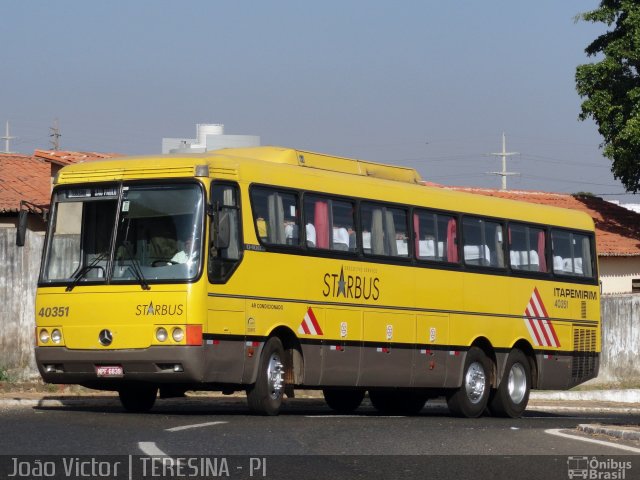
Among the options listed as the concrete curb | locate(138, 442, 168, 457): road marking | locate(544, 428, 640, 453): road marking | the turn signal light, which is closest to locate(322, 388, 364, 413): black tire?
the turn signal light

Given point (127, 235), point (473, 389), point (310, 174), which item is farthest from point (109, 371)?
point (473, 389)

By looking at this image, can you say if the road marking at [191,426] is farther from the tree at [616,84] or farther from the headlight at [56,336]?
the tree at [616,84]

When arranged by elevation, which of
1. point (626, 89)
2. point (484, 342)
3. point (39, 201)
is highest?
point (626, 89)

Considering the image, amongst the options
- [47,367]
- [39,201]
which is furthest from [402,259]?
[39,201]

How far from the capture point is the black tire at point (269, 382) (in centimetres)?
1800

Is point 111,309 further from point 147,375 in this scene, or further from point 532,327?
point 532,327

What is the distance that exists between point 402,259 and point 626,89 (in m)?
24.1

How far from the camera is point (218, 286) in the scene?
17344mm

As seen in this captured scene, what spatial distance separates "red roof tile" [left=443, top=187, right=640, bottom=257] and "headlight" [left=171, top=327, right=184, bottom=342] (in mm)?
30928

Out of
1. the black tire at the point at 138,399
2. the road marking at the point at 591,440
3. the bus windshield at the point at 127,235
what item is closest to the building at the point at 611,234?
the black tire at the point at 138,399

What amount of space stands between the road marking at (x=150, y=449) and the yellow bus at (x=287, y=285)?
3797mm

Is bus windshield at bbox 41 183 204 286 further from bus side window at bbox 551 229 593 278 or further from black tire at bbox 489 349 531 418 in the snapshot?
bus side window at bbox 551 229 593 278

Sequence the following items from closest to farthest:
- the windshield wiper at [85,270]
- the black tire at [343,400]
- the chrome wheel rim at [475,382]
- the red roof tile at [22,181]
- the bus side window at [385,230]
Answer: the windshield wiper at [85,270] → the bus side window at [385,230] → the chrome wheel rim at [475,382] → the black tire at [343,400] → the red roof tile at [22,181]

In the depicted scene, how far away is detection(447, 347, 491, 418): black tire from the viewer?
22.3m
